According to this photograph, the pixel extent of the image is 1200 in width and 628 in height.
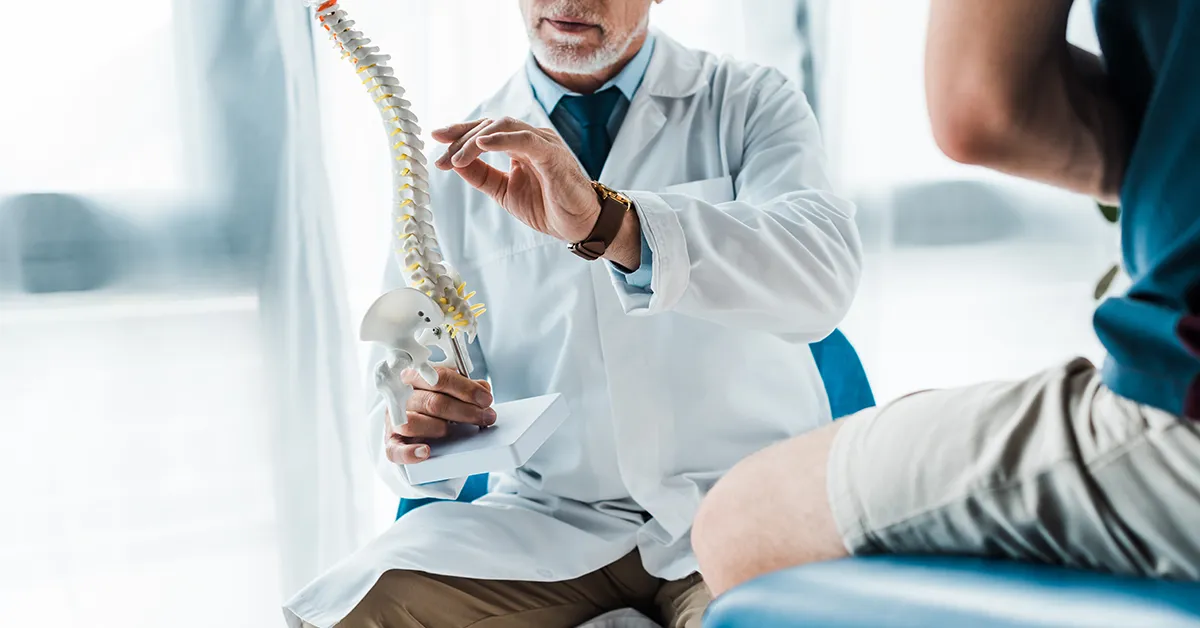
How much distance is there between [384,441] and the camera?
4.42 ft

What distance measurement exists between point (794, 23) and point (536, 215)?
1.36 meters

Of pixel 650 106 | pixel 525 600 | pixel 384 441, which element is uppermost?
pixel 650 106

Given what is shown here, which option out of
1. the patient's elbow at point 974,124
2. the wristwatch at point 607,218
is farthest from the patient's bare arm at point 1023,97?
the wristwatch at point 607,218

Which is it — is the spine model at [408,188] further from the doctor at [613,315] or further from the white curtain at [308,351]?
the white curtain at [308,351]

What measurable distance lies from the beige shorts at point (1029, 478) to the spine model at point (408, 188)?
0.57 m

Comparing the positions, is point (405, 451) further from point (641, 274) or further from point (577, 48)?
point (577, 48)

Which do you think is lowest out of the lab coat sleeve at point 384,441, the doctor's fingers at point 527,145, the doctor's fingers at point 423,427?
the lab coat sleeve at point 384,441

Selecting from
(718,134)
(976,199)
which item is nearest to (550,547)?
(718,134)

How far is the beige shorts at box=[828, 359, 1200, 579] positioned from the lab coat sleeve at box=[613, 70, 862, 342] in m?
0.49

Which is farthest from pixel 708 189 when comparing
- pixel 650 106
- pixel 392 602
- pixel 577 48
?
pixel 392 602

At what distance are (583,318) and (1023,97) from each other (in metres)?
0.81

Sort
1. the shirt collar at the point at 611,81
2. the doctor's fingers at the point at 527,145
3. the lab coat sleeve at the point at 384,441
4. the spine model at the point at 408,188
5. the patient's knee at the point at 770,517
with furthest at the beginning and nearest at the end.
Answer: the shirt collar at the point at 611,81, the lab coat sleeve at the point at 384,441, the spine model at the point at 408,188, the doctor's fingers at the point at 527,145, the patient's knee at the point at 770,517

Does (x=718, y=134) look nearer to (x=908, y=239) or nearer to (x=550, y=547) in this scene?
(x=550, y=547)

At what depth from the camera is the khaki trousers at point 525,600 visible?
3.97 feet
